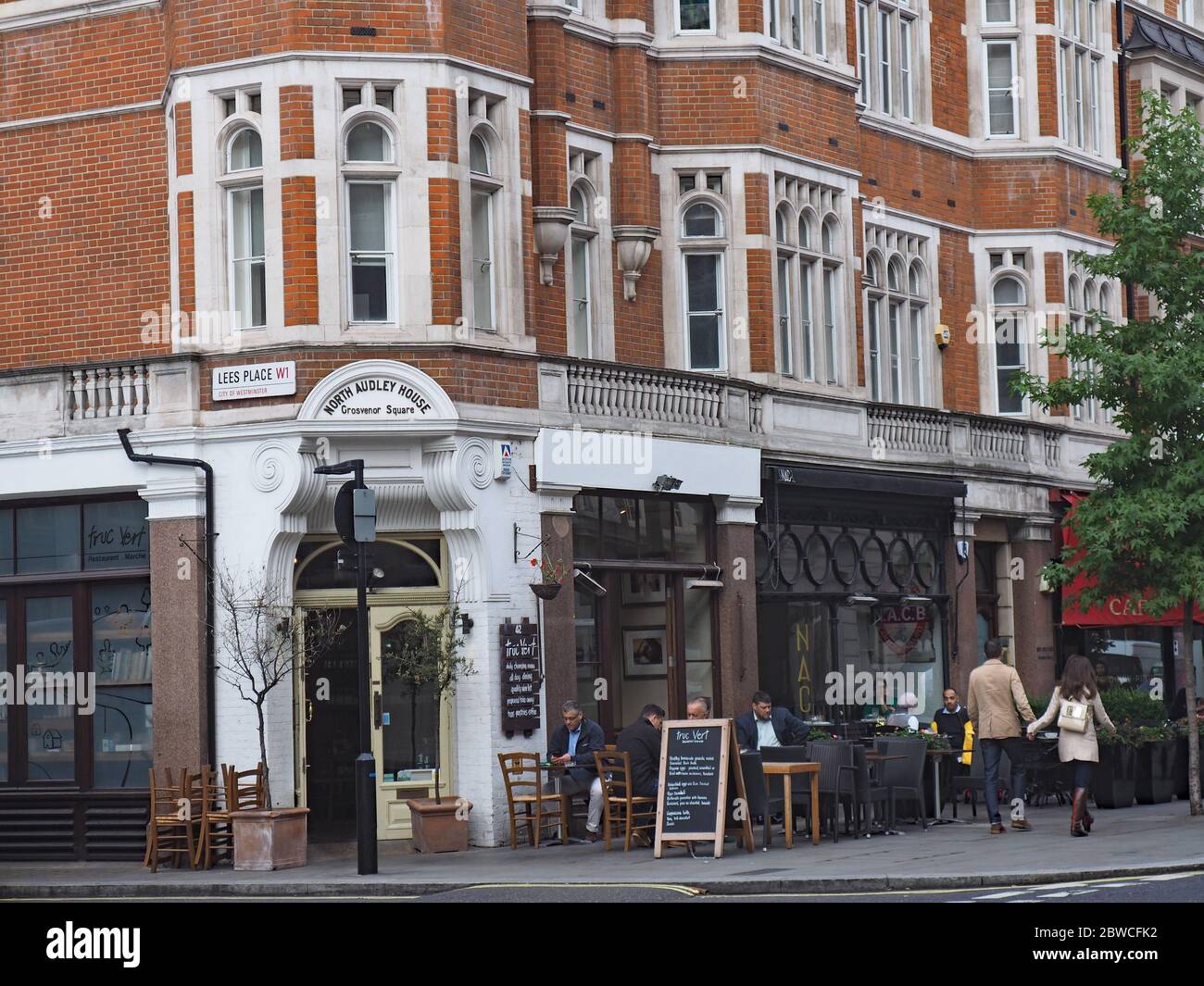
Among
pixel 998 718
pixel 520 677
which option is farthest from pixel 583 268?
pixel 998 718

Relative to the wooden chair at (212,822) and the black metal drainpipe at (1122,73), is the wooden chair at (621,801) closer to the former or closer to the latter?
the wooden chair at (212,822)

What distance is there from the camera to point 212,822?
21.7 m

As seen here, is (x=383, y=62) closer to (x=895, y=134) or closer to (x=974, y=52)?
(x=895, y=134)

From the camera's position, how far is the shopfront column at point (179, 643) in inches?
894

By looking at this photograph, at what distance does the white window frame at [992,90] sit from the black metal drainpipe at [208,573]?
15698mm

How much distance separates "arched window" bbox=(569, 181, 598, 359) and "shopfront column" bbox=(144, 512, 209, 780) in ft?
18.1

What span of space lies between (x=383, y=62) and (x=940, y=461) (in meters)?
11.5

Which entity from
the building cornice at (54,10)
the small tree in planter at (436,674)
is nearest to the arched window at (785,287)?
the small tree in planter at (436,674)

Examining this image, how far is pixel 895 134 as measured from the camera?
31594 mm

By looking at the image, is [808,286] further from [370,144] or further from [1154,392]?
[370,144]

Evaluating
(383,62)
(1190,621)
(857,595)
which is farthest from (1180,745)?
(383,62)

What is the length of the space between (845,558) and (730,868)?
1068cm

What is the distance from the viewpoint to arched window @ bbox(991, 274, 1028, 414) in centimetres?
3356
